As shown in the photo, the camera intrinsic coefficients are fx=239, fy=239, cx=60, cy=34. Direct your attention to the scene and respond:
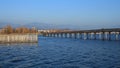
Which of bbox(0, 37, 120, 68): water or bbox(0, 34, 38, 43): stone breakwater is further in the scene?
bbox(0, 34, 38, 43): stone breakwater

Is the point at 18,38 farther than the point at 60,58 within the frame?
Yes

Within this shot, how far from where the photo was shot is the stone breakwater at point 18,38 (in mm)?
83625

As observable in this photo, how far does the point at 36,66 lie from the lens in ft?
110

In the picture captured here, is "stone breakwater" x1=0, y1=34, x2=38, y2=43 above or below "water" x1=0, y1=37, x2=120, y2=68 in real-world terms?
above

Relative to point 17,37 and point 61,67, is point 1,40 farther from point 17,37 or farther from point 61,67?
point 61,67

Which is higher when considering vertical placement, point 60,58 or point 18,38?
point 18,38

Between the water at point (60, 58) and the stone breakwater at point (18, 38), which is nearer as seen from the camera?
the water at point (60, 58)

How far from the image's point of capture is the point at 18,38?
85.2 meters

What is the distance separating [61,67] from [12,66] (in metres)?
6.90

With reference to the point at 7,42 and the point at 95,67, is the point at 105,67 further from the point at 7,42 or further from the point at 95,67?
the point at 7,42

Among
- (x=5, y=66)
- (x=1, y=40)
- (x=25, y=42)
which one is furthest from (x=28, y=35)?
(x=5, y=66)

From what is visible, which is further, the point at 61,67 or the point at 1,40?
the point at 1,40

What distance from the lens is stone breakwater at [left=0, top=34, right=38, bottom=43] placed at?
274ft

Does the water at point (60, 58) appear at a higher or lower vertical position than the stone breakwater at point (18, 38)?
lower
